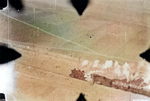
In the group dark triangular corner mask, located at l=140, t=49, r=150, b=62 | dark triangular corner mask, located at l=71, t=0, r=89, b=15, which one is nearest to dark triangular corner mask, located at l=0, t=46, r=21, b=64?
dark triangular corner mask, located at l=71, t=0, r=89, b=15

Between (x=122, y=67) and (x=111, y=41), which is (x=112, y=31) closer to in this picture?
(x=111, y=41)

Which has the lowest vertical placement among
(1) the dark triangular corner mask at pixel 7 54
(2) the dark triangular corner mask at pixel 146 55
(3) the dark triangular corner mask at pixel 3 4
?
(1) the dark triangular corner mask at pixel 7 54

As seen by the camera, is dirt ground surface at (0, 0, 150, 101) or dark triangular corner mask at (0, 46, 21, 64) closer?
dirt ground surface at (0, 0, 150, 101)

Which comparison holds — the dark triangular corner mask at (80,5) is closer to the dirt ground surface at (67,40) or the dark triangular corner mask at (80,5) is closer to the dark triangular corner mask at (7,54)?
the dirt ground surface at (67,40)

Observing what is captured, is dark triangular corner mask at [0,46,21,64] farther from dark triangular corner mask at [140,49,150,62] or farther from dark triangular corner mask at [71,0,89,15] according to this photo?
dark triangular corner mask at [140,49,150,62]

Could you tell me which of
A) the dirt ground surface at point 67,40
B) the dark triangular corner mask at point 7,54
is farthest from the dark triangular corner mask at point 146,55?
the dark triangular corner mask at point 7,54

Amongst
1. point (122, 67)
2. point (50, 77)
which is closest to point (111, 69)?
point (122, 67)

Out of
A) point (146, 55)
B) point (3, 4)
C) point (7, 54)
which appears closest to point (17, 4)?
point (3, 4)

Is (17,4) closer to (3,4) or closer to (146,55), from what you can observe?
(3,4)
